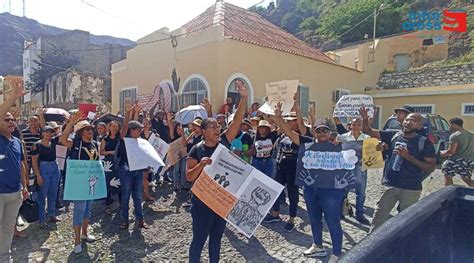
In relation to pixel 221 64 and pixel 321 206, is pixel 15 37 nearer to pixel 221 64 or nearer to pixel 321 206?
pixel 221 64

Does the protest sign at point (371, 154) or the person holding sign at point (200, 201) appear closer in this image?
the person holding sign at point (200, 201)

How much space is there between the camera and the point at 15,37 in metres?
72.2

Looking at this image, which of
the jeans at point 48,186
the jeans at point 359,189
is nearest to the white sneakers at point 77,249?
the jeans at point 48,186

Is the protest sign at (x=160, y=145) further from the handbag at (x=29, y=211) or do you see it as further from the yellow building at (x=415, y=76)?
the yellow building at (x=415, y=76)

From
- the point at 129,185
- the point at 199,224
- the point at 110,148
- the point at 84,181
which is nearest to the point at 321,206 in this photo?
the point at 199,224

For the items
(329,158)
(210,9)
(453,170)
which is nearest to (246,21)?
(210,9)

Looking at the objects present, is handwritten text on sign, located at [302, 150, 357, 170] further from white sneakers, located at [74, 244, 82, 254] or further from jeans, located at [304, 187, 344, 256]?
white sneakers, located at [74, 244, 82, 254]

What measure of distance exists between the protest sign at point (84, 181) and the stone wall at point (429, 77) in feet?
69.0

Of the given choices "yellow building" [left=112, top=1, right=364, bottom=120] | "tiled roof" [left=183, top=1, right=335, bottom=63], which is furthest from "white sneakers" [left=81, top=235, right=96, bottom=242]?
"tiled roof" [left=183, top=1, right=335, bottom=63]

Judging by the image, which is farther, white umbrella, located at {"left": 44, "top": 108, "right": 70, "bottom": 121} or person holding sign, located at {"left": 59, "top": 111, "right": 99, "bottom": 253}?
white umbrella, located at {"left": 44, "top": 108, "right": 70, "bottom": 121}

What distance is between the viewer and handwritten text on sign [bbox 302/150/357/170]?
153 inches

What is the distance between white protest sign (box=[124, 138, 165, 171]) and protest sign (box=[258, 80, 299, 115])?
6.60 feet

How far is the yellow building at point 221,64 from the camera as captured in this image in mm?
13000

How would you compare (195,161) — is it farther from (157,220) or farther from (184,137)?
(184,137)
